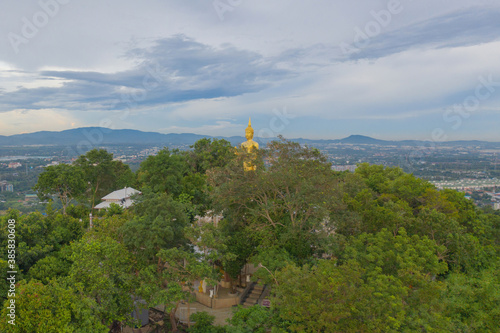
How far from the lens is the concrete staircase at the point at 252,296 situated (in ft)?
65.7

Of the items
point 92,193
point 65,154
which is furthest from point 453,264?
point 65,154

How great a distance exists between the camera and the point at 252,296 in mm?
20750

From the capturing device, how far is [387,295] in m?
12.0

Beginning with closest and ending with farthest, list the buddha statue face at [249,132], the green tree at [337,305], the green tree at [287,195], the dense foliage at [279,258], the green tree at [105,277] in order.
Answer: the green tree at [337,305], the dense foliage at [279,258], the green tree at [105,277], the green tree at [287,195], the buddha statue face at [249,132]

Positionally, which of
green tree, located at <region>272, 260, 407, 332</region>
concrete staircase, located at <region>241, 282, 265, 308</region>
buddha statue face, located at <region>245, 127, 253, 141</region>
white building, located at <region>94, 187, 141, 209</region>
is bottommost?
concrete staircase, located at <region>241, 282, 265, 308</region>

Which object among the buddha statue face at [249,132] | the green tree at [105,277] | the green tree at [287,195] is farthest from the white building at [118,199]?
the green tree at [105,277]

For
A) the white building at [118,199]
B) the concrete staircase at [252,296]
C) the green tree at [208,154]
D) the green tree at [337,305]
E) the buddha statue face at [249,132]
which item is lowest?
the concrete staircase at [252,296]

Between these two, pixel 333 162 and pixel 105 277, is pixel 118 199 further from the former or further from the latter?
pixel 333 162

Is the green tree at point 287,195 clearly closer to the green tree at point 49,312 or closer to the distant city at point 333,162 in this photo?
the distant city at point 333,162

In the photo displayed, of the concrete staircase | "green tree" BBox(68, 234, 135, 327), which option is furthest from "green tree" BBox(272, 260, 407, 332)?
the concrete staircase

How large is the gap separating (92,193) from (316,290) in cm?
3374

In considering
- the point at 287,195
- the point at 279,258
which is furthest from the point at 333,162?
the point at 279,258

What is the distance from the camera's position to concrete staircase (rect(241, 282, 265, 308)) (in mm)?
20016

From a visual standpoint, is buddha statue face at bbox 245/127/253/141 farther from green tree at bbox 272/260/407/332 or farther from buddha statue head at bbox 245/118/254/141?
green tree at bbox 272/260/407/332
